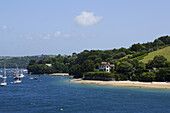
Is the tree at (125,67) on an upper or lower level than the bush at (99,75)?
upper

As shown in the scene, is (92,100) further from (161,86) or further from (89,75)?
(89,75)

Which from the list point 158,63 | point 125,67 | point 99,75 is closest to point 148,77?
point 125,67

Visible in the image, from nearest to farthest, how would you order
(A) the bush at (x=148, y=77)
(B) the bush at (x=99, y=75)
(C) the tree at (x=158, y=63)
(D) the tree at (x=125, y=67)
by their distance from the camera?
(A) the bush at (x=148, y=77) < (D) the tree at (x=125, y=67) < (C) the tree at (x=158, y=63) < (B) the bush at (x=99, y=75)

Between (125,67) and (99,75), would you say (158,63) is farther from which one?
(99,75)

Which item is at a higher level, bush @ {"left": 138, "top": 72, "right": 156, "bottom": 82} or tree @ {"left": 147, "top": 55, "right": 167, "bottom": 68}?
tree @ {"left": 147, "top": 55, "right": 167, "bottom": 68}

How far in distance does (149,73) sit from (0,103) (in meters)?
90.5

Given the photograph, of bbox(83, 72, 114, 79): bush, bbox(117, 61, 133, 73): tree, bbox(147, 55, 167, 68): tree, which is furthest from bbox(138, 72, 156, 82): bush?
bbox(83, 72, 114, 79): bush

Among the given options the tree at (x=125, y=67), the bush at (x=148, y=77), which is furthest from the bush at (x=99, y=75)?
the bush at (x=148, y=77)

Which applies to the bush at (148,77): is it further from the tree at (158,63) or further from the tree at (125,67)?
the tree at (158,63)

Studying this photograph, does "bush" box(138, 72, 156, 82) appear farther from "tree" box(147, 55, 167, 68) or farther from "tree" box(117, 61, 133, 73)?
"tree" box(147, 55, 167, 68)

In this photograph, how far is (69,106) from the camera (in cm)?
8369

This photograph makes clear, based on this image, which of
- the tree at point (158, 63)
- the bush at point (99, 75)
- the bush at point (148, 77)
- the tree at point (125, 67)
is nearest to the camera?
the bush at point (148, 77)

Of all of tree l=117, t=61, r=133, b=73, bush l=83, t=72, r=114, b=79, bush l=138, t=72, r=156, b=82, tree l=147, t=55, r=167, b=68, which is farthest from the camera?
bush l=83, t=72, r=114, b=79

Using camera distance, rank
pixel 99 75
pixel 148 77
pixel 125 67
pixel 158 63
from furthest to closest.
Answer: pixel 99 75 < pixel 158 63 < pixel 125 67 < pixel 148 77
